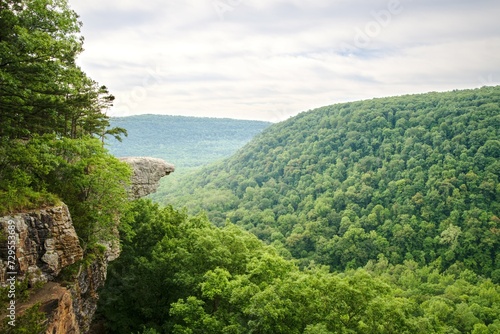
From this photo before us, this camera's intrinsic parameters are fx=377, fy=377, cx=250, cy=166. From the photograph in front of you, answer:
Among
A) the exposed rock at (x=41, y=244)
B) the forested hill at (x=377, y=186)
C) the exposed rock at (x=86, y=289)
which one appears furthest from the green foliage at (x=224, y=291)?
the forested hill at (x=377, y=186)

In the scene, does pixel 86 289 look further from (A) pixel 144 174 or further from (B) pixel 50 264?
(A) pixel 144 174

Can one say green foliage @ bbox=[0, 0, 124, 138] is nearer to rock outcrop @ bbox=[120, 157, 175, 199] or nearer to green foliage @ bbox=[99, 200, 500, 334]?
green foliage @ bbox=[99, 200, 500, 334]

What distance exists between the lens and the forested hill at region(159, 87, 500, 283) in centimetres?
9225

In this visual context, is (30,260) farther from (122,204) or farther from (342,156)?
(342,156)

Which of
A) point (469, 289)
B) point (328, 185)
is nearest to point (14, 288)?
point (469, 289)

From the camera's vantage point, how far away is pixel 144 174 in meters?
27.0

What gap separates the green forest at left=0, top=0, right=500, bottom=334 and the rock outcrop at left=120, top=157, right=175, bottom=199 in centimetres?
123

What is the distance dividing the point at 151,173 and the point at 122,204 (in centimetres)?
906

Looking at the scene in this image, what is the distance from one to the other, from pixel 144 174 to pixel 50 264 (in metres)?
14.0

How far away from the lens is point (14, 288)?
37.9ft

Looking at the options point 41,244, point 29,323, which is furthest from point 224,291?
point 29,323

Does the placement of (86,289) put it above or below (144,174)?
below

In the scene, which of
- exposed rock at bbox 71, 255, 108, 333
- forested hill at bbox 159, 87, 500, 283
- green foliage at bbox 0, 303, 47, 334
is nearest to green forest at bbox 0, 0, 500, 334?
green foliage at bbox 0, 303, 47, 334

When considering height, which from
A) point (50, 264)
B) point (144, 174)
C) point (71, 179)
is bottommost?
point (50, 264)
